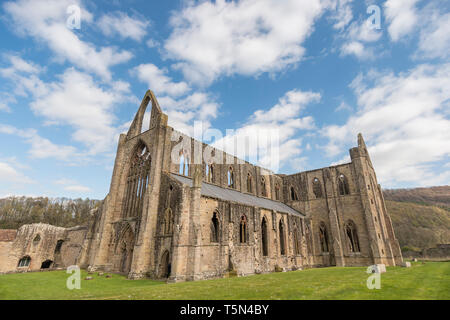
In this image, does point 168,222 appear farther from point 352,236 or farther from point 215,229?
point 352,236

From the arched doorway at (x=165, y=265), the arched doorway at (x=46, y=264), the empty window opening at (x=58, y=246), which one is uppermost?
the empty window opening at (x=58, y=246)

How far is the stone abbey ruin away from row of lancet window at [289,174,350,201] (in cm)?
16

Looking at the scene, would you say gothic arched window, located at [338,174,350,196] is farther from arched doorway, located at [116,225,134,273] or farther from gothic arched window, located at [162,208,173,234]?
arched doorway, located at [116,225,134,273]

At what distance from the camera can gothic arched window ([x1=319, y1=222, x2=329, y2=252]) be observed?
1302 inches

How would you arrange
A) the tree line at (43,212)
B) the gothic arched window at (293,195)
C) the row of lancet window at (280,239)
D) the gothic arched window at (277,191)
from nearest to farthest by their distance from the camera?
the row of lancet window at (280,239) < the gothic arched window at (293,195) < the gothic arched window at (277,191) < the tree line at (43,212)

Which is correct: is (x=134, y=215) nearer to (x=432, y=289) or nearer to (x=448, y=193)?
(x=432, y=289)

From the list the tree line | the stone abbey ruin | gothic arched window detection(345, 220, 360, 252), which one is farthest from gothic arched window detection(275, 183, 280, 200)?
the tree line

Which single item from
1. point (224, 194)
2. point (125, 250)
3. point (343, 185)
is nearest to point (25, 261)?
point (125, 250)

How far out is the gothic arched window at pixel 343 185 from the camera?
Result: 111ft

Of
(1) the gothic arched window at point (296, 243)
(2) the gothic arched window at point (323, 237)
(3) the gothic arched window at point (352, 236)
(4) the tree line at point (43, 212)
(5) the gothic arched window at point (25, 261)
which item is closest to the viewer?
(1) the gothic arched window at point (296, 243)

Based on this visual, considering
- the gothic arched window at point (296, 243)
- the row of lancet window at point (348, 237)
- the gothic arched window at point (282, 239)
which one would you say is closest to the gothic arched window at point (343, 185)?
the row of lancet window at point (348, 237)

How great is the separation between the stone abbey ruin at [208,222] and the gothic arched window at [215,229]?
11 cm

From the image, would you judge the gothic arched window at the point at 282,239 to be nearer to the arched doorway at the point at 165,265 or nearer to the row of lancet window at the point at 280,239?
the row of lancet window at the point at 280,239
